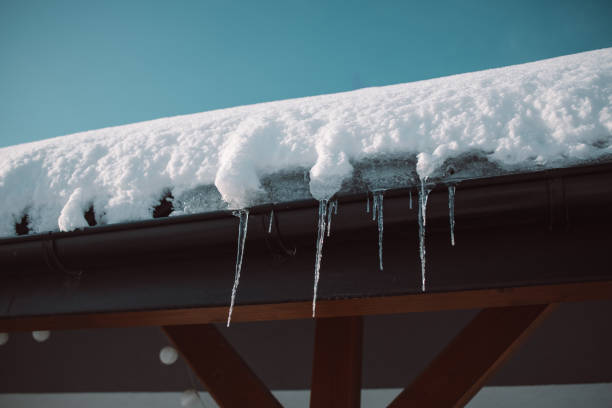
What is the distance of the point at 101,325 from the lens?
4.43 ft

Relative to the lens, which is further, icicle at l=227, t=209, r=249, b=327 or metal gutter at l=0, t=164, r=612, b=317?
icicle at l=227, t=209, r=249, b=327

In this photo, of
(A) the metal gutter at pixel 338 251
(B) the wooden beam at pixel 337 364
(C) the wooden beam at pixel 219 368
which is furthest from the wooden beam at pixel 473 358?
(C) the wooden beam at pixel 219 368

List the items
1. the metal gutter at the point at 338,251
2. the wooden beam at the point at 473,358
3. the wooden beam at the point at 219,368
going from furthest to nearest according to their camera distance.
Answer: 1. the wooden beam at the point at 219,368
2. the wooden beam at the point at 473,358
3. the metal gutter at the point at 338,251

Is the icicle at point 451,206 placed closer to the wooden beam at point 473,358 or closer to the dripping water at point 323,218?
the dripping water at point 323,218

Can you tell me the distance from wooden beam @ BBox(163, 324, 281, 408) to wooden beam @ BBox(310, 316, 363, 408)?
228 mm

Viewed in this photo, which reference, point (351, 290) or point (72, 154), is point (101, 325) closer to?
point (72, 154)

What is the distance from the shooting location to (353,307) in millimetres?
1104

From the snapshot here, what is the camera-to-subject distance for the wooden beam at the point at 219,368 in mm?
1409

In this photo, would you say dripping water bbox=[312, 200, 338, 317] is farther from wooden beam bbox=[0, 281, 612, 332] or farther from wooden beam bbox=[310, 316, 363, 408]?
wooden beam bbox=[310, 316, 363, 408]

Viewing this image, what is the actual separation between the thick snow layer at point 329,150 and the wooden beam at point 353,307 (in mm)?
342

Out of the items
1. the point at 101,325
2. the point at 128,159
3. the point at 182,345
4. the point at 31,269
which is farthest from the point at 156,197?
the point at 182,345

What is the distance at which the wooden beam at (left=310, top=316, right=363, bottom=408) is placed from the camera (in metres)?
1.28

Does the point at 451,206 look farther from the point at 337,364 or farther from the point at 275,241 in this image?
the point at 337,364

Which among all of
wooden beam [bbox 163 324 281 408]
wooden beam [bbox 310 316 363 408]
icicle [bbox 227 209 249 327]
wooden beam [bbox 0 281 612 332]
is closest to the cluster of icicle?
icicle [bbox 227 209 249 327]
